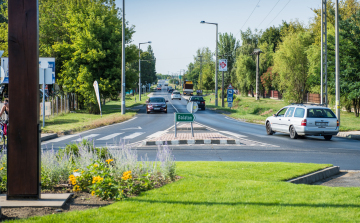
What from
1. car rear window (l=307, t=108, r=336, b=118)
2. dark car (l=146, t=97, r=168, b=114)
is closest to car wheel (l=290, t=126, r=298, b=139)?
car rear window (l=307, t=108, r=336, b=118)

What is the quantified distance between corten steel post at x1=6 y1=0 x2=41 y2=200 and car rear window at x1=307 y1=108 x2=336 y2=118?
14.5m

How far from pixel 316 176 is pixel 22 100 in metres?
6.54

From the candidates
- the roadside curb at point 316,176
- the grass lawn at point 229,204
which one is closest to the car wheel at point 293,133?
the roadside curb at point 316,176

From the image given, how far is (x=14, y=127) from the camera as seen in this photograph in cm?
531

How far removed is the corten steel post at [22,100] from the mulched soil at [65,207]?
1.29ft

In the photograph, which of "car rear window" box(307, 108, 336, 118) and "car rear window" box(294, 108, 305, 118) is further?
"car rear window" box(294, 108, 305, 118)

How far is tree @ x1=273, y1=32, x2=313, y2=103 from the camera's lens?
159ft

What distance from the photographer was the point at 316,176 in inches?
345

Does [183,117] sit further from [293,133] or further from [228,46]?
[228,46]

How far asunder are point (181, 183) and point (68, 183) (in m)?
1.99

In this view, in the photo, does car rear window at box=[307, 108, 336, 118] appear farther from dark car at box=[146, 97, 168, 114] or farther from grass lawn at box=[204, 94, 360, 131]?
dark car at box=[146, 97, 168, 114]

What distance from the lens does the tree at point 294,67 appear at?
159 feet

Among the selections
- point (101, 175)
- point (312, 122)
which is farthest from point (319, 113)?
point (101, 175)

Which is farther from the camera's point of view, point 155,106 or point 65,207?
point 155,106
